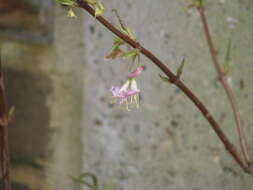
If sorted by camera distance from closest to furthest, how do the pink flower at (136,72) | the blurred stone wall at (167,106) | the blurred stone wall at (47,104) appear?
the pink flower at (136,72) < the blurred stone wall at (167,106) < the blurred stone wall at (47,104)

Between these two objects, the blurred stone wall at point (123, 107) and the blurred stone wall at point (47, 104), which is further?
the blurred stone wall at point (47, 104)

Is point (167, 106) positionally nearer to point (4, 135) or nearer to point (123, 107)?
point (123, 107)

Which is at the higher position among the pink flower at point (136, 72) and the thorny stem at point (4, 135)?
the pink flower at point (136, 72)

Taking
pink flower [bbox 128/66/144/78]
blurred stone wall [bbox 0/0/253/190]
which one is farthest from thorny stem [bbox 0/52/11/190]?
blurred stone wall [bbox 0/0/253/190]

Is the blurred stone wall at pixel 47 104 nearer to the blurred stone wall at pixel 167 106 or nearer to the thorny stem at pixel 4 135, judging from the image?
the blurred stone wall at pixel 167 106

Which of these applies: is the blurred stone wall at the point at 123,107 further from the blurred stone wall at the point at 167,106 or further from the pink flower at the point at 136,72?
the pink flower at the point at 136,72

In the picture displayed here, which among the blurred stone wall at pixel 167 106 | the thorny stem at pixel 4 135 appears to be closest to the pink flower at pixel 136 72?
the thorny stem at pixel 4 135

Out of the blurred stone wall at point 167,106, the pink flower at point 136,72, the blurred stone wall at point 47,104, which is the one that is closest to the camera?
the pink flower at point 136,72

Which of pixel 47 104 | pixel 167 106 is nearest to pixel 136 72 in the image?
pixel 167 106

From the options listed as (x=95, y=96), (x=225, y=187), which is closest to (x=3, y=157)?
(x=95, y=96)

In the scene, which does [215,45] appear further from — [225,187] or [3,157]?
[3,157]
